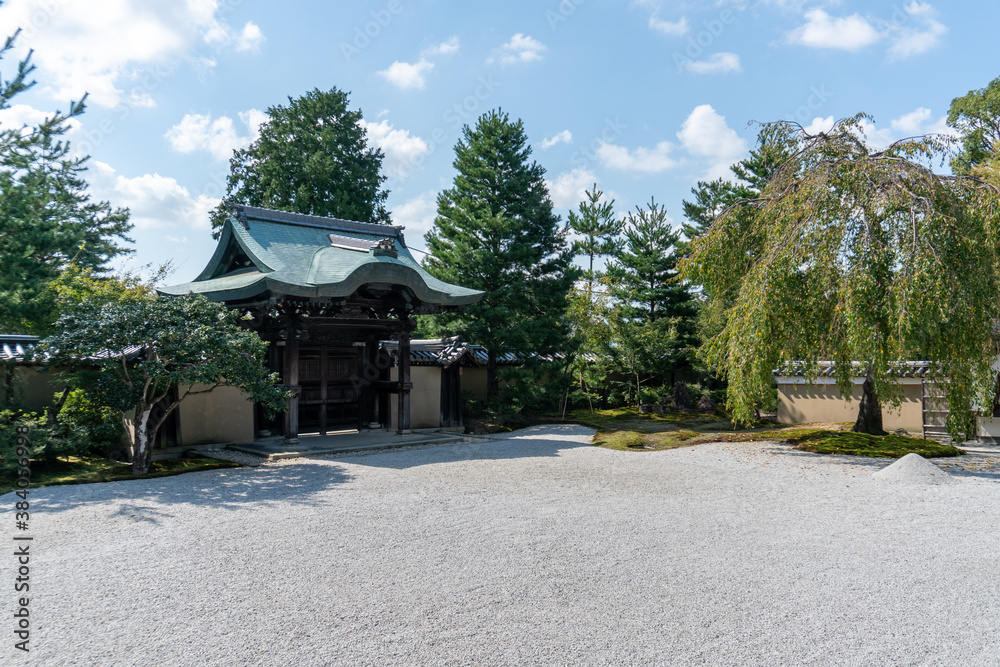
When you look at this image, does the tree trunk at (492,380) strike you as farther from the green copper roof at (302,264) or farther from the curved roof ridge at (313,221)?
the curved roof ridge at (313,221)

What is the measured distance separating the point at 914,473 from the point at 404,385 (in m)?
9.48

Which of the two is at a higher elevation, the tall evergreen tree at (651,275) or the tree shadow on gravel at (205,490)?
the tall evergreen tree at (651,275)

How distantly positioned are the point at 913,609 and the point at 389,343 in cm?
1249

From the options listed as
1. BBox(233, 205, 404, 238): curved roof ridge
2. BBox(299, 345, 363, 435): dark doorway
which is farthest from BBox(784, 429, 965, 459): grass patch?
BBox(233, 205, 404, 238): curved roof ridge

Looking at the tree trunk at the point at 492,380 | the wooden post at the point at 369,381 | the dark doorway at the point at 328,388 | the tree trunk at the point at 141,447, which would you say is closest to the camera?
the tree trunk at the point at 141,447

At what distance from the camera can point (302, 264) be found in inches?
508

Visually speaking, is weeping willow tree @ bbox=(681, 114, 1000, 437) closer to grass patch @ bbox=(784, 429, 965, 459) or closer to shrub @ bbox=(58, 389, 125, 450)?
grass patch @ bbox=(784, 429, 965, 459)

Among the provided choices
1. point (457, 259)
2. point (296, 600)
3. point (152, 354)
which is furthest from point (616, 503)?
point (457, 259)

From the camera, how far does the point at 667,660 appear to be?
3395 mm

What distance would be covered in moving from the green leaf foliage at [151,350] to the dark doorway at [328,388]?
3.80 meters

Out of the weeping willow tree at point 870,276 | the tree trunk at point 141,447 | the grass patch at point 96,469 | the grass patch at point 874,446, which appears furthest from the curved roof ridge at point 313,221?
the grass patch at point 874,446

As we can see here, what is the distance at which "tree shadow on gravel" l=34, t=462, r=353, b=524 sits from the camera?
7.02 metres

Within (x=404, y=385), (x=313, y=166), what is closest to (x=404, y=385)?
(x=404, y=385)

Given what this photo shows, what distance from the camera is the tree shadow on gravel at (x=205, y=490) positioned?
7.02 m
